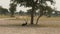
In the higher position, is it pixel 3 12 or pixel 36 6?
pixel 36 6

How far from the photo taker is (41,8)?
46688 millimetres

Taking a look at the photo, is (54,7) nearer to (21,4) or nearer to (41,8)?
(41,8)

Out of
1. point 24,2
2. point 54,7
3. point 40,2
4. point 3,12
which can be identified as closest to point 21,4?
point 24,2

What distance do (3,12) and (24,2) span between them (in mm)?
124795

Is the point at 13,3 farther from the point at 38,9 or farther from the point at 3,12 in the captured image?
the point at 3,12

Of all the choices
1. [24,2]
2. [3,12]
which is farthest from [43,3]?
[3,12]

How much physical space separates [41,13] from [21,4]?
176 inches

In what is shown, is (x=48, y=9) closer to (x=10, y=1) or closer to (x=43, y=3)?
(x=43, y=3)

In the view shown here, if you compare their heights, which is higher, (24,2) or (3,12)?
(24,2)

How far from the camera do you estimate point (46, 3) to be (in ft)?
153

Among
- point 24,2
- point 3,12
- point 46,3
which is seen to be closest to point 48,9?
point 46,3

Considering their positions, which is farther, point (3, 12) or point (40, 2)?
point (3, 12)

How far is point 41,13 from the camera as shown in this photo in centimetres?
4672

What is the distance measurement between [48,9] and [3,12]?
12426cm
